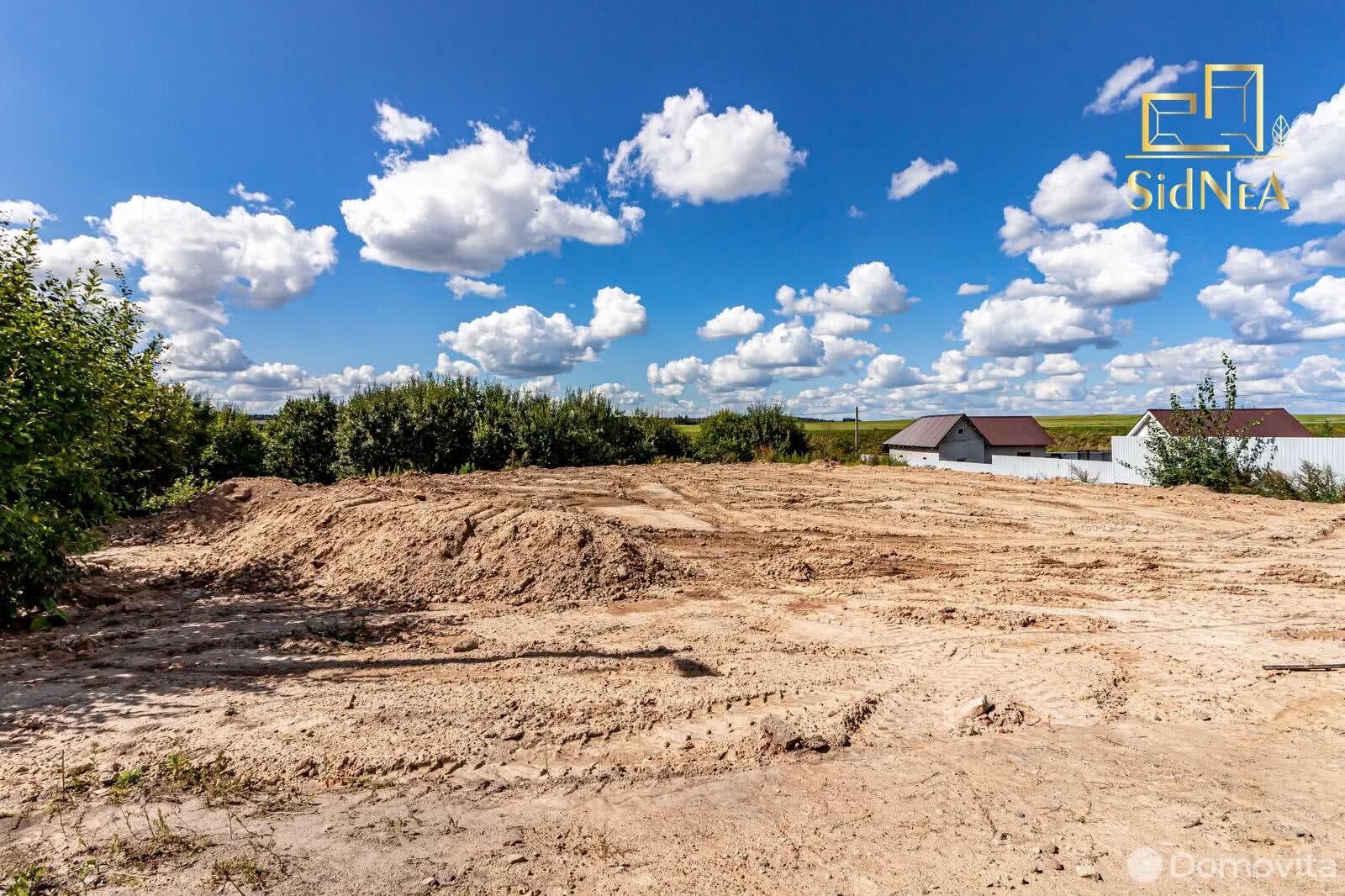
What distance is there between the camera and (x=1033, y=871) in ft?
10.5

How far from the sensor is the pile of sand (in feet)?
30.2

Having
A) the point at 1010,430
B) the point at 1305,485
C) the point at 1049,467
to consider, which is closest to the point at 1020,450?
the point at 1010,430

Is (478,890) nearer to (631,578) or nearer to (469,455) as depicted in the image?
(631,578)

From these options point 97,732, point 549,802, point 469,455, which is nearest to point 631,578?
point 549,802

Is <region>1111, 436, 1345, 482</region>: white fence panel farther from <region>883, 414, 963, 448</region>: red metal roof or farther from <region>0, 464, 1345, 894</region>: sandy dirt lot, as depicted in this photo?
<region>883, 414, 963, 448</region>: red metal roof

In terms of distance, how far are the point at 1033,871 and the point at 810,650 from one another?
352 cm

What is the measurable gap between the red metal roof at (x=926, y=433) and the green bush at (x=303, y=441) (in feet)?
111

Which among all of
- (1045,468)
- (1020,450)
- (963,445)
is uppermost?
(963,445)

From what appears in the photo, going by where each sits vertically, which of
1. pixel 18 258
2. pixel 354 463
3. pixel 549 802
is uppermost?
pixel 18 258

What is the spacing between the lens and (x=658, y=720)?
16.4ft

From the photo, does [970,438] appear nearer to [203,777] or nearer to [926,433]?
[926,433]

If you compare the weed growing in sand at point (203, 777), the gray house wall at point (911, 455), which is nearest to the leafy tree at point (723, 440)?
the gray house wall at point (911, 455)

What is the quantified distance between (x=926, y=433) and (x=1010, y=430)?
6.47 m

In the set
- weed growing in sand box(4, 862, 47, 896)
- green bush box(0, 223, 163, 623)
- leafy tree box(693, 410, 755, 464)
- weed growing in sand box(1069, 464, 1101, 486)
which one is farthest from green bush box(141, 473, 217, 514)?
weed growing in sand box(1069, 464, 1101, 486)
